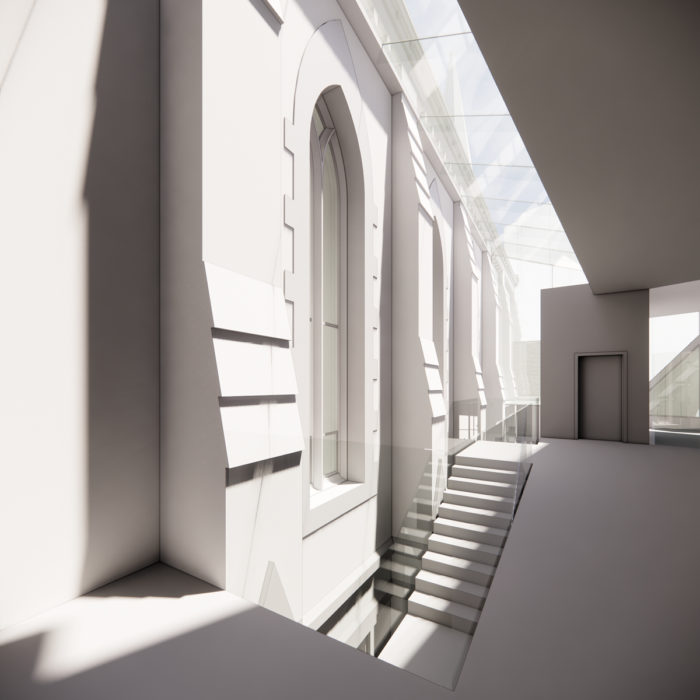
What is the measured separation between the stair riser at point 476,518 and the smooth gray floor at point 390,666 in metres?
0.48

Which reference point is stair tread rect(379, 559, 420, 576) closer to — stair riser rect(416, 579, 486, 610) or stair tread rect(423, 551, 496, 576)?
stair tread rect(423, 551, 496, 576)

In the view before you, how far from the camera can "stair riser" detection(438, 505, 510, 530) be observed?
12.4 feet

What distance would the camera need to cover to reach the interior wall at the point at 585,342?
32.2 ft

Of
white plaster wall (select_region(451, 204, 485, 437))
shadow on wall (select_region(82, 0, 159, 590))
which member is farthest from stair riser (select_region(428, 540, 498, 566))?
white plaster wall (select_region(451, 204, 485, 437))

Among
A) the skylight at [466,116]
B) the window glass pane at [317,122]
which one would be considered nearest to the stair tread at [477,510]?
the window glass pane at [317,122]

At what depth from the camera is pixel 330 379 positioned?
19.0ft

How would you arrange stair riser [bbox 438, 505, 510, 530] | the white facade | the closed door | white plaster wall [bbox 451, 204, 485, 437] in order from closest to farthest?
the white facade < stair riser [bbox 438, 505, 510, 530] < the closed door < white plaster wall [bbox 451, 204, 485, 437]

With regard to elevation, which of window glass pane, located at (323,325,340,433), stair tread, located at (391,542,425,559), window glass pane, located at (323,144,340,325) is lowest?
stair tread, located at (391,542,425,559)

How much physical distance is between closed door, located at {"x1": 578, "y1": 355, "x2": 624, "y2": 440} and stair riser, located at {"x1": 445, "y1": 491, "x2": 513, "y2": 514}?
6.50 m

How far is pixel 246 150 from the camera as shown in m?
3.08

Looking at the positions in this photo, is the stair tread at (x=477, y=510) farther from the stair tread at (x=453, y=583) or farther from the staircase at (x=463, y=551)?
the stair tread at (x=453, y=583)

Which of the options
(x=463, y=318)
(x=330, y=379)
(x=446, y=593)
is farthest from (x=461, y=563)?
(x=463, y=318)

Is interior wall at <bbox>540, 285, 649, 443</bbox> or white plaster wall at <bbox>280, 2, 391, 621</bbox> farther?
interior wall at <bbox>540, 285, 649, 443</bbox>

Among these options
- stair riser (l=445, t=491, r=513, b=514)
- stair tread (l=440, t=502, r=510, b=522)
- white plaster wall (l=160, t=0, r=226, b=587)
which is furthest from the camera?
stair riser (l=445, t=491, r=513, b=514)
